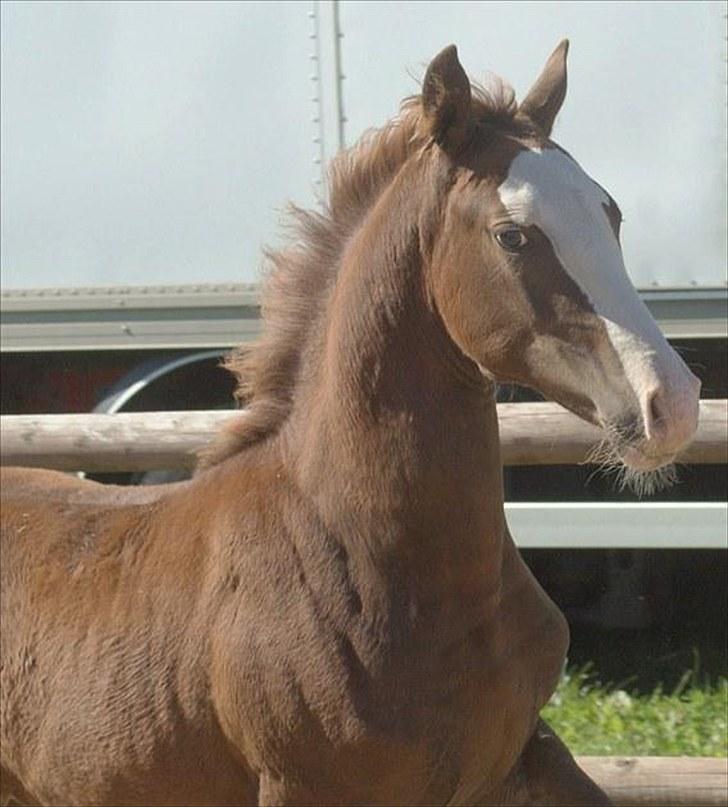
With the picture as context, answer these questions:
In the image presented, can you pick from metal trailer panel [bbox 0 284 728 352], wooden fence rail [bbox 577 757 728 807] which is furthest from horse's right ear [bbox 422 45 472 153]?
metal trailer panel [bbox 0 284 728 352]

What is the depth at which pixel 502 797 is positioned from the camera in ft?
A: 10.4

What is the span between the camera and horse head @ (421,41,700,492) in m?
2.64

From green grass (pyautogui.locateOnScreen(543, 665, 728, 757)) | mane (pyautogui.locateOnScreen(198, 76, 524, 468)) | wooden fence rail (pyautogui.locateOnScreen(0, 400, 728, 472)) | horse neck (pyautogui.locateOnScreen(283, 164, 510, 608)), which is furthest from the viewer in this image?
green grass (pyautogui.locateOnScreen(543, 665, 728, 757))

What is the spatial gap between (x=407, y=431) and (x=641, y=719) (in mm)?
2613

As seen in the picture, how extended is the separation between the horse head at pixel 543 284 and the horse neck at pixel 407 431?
2.9 inches

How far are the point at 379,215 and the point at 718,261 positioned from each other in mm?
2951

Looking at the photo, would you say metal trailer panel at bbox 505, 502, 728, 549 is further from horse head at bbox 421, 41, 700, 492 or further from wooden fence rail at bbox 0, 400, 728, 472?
horse head at bbox 421, 41, 700, 492

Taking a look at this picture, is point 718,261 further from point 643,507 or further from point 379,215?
point 379,215

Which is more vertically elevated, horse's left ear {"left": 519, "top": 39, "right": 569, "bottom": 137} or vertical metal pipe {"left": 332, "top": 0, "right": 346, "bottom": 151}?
vertical metal pipe {"left": 332, "top": 0, "right": 346, "bottom": 151}

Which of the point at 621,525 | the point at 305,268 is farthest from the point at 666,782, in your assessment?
the point at 305,268

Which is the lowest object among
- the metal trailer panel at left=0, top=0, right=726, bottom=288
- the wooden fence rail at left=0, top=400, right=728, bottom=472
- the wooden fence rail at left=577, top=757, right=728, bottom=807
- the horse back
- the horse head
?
the wooden fence rail at left=577, top=757, right=728, bottom=807

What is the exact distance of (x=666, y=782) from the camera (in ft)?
13.6

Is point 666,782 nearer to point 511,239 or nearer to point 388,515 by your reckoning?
point 388,515

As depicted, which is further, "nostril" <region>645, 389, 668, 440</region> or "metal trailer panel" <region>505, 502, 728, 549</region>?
"metal trailer panel" <region>505, 502, 728, 549</region>
